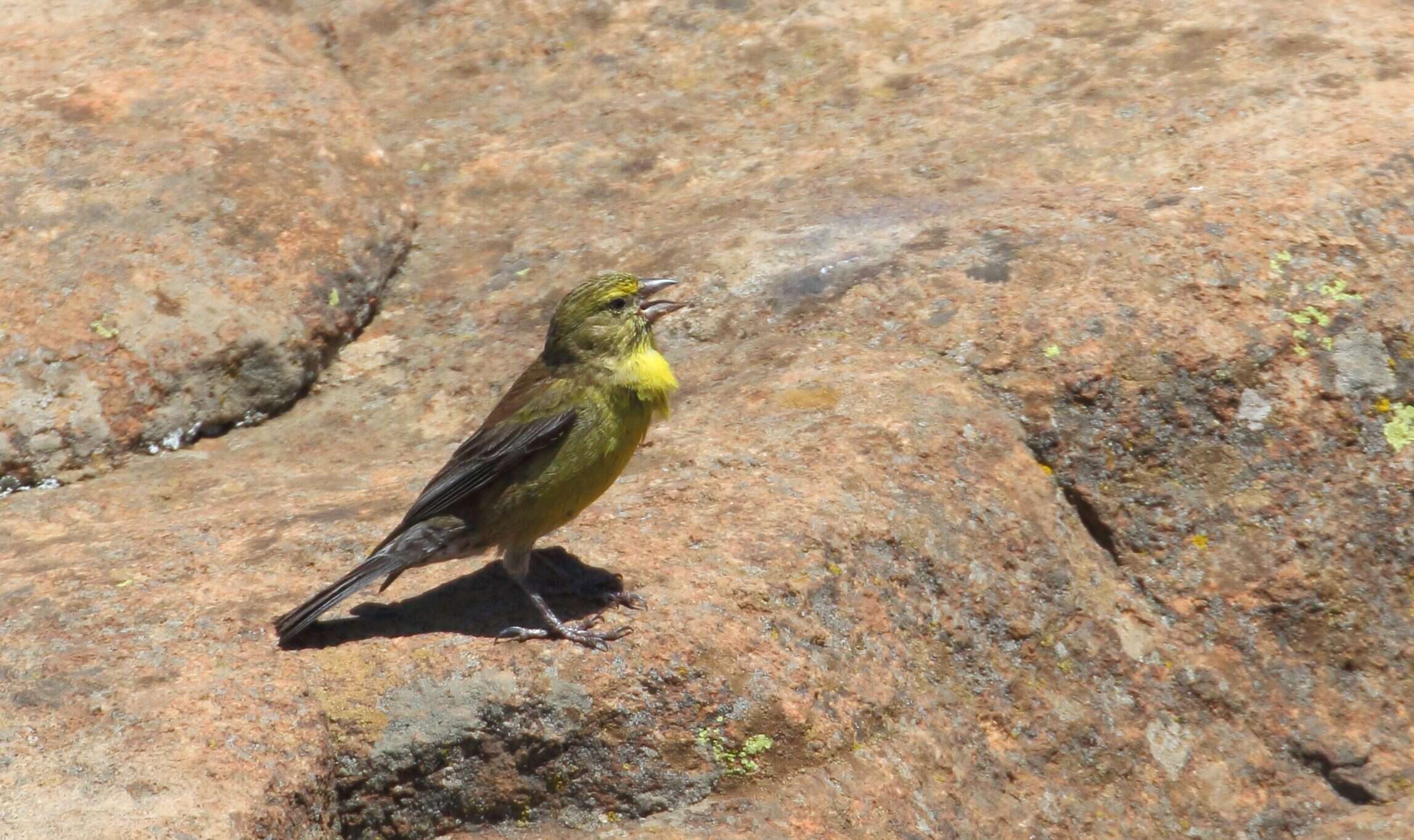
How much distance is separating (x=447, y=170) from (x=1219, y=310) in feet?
15.1

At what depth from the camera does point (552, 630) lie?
504 cm

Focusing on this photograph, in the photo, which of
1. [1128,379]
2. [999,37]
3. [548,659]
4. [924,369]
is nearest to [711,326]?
[924,369]

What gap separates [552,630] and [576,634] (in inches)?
6.5

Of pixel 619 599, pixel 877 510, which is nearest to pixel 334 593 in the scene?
pixel 619 599

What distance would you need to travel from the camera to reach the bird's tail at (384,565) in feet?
16.5

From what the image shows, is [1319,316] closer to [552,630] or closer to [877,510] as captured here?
[877,510]

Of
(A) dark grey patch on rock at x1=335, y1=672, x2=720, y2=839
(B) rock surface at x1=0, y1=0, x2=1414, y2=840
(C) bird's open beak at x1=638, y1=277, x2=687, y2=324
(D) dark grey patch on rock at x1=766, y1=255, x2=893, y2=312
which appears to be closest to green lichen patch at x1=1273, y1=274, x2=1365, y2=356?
(B) rock surface at x1=0, y1=0, x2=1414, y2=840

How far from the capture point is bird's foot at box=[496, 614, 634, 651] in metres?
4.91

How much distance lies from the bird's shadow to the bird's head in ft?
2.65

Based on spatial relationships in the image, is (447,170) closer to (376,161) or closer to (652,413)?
(376,161)

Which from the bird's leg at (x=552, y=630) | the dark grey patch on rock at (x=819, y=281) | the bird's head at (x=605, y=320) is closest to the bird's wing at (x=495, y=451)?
the bird's head at (x=605, y=320)

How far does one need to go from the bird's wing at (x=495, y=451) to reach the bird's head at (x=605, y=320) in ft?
0.68

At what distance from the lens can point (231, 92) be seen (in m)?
8.20

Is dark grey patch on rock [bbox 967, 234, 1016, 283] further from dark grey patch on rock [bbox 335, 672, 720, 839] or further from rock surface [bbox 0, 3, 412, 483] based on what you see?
rock surface [bbox 0, 3, 412, 483]
